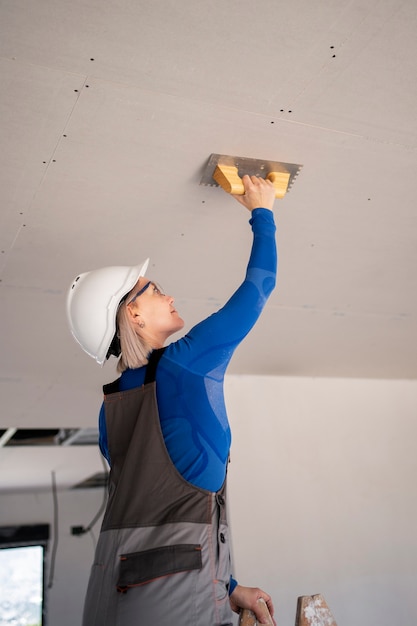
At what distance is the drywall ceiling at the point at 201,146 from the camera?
1.50 meters

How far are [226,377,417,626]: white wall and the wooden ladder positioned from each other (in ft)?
6.65

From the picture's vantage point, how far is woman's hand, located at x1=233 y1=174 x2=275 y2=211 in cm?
194

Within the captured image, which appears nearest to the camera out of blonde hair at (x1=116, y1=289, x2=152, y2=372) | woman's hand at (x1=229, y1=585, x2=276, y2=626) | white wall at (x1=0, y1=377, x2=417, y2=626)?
woman's hand at (x1=229, y1=585, x2=276, y2=626)

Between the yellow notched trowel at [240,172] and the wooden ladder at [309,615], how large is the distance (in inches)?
48.0

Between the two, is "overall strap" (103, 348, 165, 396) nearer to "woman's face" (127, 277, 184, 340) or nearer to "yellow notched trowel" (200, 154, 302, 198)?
"woman's face" (127, 277, 184, 340)

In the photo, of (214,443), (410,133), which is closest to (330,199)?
(410,133)

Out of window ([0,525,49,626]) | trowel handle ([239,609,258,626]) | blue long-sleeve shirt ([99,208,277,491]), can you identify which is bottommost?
window ([0,525,49,626])

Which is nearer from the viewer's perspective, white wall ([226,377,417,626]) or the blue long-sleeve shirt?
the blue long-sleeve shirt

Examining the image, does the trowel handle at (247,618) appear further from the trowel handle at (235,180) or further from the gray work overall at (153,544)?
the trowel handle at (235,180)

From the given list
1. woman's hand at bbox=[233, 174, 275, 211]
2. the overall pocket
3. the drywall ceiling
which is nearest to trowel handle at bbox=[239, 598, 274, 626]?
the overall pocket

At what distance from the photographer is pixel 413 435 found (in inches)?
172

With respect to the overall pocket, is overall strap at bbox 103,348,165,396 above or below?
above

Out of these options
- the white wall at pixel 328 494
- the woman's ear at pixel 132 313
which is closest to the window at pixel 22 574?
the white wall at pixel 328 494

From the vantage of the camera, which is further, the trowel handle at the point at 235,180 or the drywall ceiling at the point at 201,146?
the trowel handle at the point at 235,180
